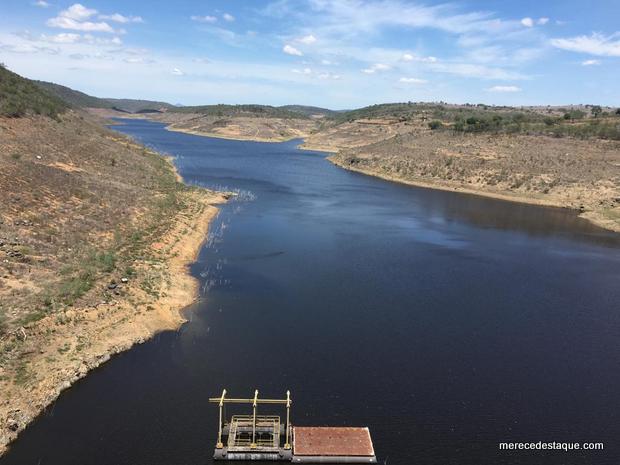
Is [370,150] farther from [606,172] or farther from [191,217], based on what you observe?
[191,217]

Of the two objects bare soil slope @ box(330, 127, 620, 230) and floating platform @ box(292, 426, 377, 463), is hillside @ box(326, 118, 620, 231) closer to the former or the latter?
bare soil slope @ box(330, 127, 620, 230)

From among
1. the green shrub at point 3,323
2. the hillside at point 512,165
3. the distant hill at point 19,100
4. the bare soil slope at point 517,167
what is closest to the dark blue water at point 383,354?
the green shrub at point 3,323

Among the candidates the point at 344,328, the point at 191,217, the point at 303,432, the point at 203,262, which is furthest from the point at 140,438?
the point at 191,217

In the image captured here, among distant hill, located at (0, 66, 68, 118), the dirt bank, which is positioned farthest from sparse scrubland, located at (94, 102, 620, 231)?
distant hill, located at (0, 66, 68, 118)

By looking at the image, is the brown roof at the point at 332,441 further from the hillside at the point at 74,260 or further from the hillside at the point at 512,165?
the hillside at the point at 512,165

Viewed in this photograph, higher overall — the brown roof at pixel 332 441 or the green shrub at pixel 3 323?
the green shrub at pixel 3 323

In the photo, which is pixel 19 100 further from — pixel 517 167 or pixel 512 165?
pixel 517 167
